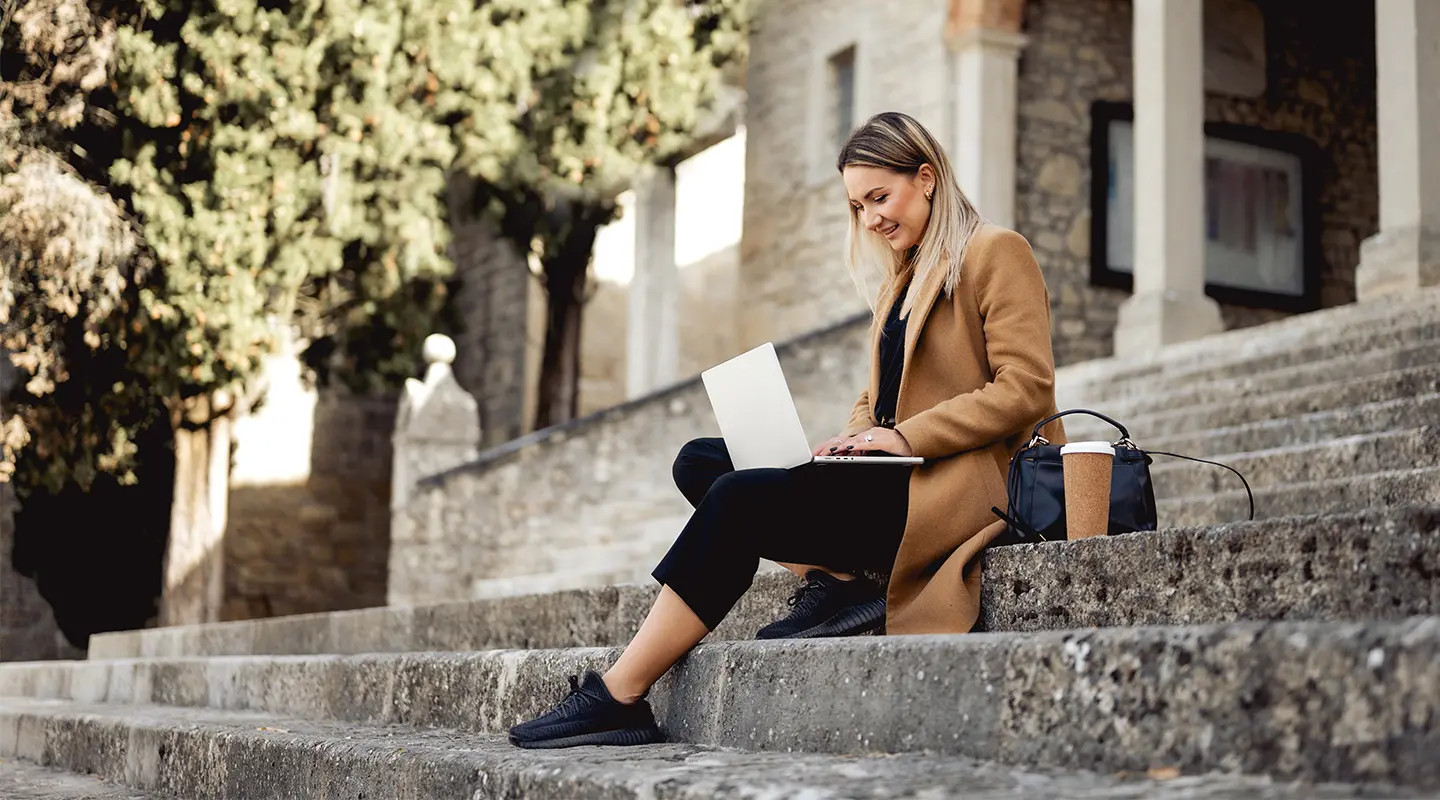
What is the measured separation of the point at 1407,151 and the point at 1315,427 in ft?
10.00

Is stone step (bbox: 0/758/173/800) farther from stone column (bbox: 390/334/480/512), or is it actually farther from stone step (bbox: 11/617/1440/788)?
stone column (bbox: 390/334/480/512)

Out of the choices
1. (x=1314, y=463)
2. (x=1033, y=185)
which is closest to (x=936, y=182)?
(x=1314, y=463)

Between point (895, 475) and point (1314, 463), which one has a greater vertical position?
point (1314, 463)

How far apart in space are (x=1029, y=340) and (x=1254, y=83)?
10.4 metres

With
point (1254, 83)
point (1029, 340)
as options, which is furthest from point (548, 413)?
point (1029, 340)

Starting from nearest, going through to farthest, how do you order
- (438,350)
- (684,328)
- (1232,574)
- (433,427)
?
(1232,574) < (433,427) < (438,350) < (684,328)

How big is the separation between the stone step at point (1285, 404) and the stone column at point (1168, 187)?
6.58 ft

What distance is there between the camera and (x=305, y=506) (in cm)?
1562

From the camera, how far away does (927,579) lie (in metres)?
3.08

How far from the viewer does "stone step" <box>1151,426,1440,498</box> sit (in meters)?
4.64

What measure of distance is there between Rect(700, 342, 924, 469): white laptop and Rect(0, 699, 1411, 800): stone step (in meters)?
0.61

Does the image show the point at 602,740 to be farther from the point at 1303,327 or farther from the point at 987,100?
the point at 987,100

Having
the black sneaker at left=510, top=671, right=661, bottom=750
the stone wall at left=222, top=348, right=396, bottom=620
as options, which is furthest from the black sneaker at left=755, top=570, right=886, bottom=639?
the stone wall at left=222, top=348, right=396, bottom=620

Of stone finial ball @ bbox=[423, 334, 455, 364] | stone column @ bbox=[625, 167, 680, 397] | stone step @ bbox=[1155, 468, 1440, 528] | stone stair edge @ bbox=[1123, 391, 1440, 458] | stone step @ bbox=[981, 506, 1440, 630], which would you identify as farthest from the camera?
stone column @ bbox=[625, 167, 680, 397]
